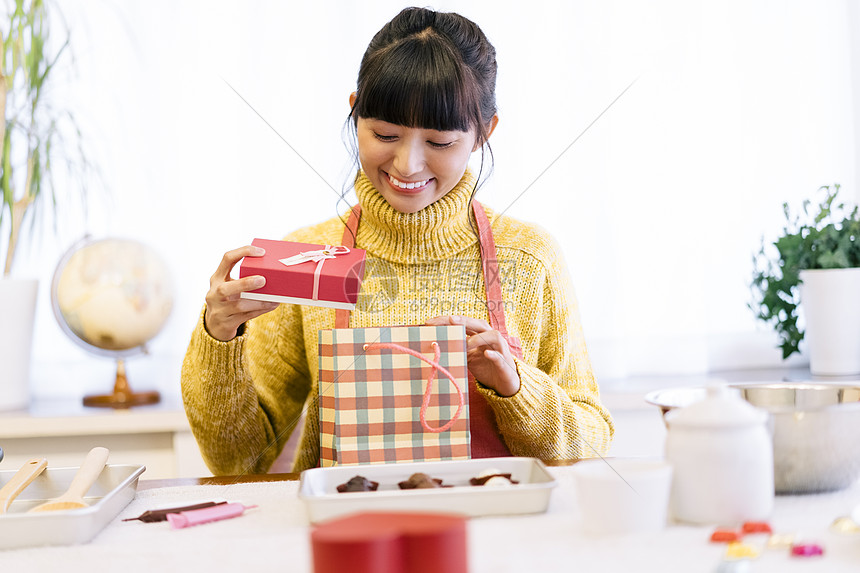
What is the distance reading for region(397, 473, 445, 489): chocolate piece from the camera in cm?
77

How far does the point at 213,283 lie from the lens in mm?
1005

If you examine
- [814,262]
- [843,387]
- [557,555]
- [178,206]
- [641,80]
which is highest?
[641,80]

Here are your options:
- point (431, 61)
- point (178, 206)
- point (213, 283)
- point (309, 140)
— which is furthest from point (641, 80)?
point (213, 283)

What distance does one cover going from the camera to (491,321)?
119cm

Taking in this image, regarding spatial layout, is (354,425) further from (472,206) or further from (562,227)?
(562,227)

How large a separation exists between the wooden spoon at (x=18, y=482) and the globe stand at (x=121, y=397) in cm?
75

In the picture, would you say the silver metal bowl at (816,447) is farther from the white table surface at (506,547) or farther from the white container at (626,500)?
the white container at (626,500)

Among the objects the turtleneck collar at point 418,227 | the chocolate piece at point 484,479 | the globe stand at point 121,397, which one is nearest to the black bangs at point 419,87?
the turtleneck collar at point 418,227

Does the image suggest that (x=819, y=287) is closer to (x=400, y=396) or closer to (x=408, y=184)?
(x=408, y=184)

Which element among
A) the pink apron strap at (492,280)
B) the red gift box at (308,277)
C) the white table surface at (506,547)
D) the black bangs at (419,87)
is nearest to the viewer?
the white table surface at (506,547)

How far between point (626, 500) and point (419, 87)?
0.59 metres

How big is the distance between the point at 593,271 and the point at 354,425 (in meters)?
0.94

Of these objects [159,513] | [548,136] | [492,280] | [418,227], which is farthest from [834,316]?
[159,513]

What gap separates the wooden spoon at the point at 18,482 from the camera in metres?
0.82
